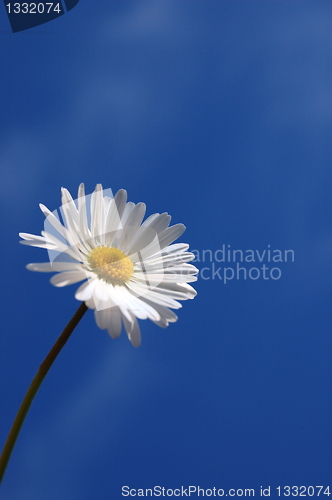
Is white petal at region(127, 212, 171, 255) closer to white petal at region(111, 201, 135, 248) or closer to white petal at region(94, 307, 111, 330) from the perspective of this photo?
white petal at region(111, 201, 135, 248)

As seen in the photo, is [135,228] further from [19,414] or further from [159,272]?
[19,414]

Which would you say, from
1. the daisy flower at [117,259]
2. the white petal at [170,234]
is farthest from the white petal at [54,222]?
the white petal at [170,234]

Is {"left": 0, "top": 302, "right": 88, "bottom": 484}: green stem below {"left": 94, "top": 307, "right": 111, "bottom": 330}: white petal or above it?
below

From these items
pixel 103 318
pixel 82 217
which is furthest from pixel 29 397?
pixel 82 217

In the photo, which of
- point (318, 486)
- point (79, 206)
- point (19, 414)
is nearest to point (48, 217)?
point (79, 206)

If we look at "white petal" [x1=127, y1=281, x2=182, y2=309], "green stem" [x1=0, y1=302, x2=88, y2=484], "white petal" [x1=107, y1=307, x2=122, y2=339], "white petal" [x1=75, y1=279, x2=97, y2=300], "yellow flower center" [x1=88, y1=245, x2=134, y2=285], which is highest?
"yellow flower center" [x1=88, y1=245, x2=134, y2=285]

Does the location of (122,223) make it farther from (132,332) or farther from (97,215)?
(132,332)

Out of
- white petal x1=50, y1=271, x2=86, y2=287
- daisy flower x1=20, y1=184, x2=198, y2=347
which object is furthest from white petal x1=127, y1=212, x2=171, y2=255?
white petal x1=50, y1=271, x2=86, y2=287
